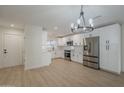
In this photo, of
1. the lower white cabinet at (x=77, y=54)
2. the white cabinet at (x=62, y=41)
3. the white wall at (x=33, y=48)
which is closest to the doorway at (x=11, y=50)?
the white wall at (x=33, y=48)

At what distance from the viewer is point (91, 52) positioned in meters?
6.42

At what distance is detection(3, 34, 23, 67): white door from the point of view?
6582mm

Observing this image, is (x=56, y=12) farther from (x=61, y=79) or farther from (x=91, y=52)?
(x=91, y=52)

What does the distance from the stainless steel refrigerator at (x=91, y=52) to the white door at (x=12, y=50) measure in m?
4.55

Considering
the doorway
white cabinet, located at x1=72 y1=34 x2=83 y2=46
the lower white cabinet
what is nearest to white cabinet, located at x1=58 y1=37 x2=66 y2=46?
white cabinet, located at x1=72 y1=34 x2=83 y2=46

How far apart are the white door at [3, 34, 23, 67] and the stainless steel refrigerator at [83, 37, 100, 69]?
455cm

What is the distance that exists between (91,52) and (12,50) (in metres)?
5.12

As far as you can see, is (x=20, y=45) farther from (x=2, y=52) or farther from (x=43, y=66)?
(x=43, y=66)

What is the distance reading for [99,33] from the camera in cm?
608

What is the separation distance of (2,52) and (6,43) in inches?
24.6
